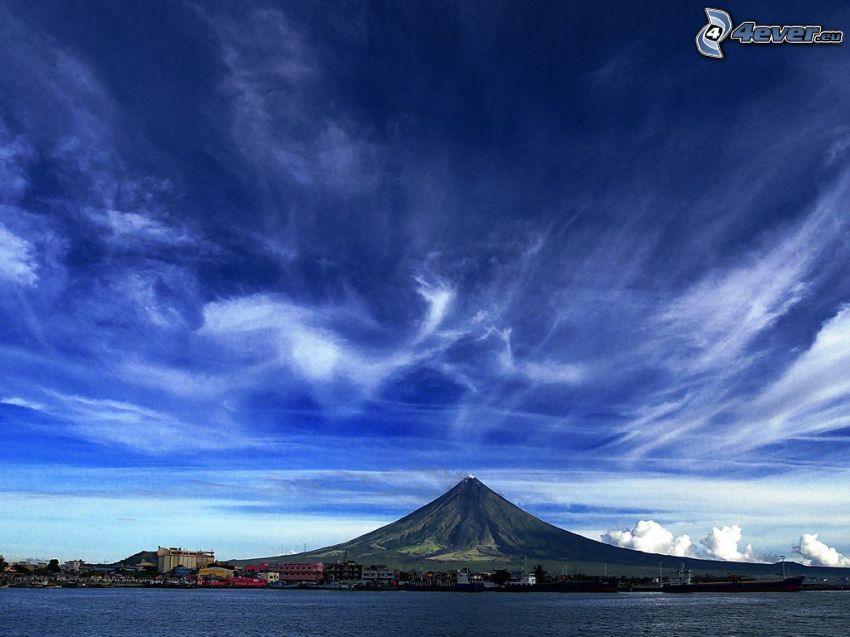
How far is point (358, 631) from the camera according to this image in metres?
113

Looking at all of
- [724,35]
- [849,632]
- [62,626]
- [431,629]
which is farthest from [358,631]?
[724,35]

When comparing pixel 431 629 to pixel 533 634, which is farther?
pixel 431 629

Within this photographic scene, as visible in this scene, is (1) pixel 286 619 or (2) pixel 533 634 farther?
(1) pixel 286 619

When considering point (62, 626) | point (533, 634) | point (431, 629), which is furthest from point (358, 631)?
point (62, 626)

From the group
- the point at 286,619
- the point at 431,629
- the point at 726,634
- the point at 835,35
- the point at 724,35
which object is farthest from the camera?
the point at 286,619

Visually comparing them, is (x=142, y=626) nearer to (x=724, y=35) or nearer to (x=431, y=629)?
(x=431, y=629)

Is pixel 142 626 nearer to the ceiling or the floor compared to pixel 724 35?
nearer to the floor

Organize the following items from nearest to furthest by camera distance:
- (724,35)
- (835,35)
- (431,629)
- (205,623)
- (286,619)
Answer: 1. (835,35)
2. (724,35)
3. (431,629)
4. (205,623)
5. (286,619)

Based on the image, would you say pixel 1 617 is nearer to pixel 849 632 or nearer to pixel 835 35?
pixel 849 632

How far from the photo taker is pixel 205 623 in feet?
419

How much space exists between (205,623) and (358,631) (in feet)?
111

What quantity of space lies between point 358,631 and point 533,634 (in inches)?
1125

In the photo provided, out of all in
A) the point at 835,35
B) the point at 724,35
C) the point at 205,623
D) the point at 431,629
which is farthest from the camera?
the point at 205,623

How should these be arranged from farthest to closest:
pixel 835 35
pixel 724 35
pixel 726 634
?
pixel 726 634, pixel 724 35, pixel 835 35
